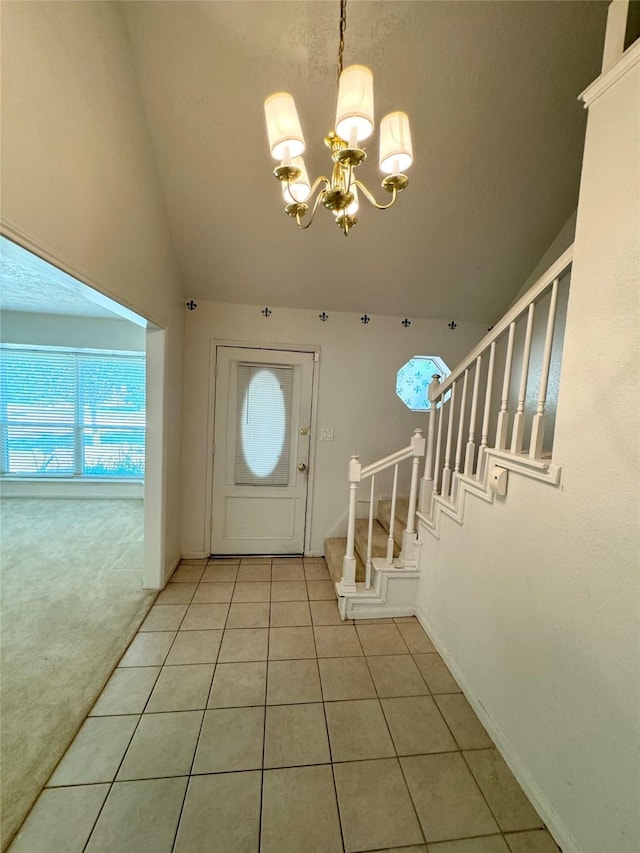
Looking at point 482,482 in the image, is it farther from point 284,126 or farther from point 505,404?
point 284,126

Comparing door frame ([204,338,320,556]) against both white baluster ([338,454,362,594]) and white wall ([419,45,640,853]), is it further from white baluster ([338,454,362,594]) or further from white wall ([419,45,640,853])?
white wall ([419,45,640,853])

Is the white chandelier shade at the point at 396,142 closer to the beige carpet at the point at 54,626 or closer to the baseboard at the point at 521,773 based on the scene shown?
the baseboard at the point at 521,773

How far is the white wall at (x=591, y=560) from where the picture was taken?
38.8 inches

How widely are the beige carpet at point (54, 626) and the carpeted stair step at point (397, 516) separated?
1945 mm

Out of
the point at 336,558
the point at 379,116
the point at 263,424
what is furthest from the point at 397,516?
the point at 379,116

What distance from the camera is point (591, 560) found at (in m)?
1.10

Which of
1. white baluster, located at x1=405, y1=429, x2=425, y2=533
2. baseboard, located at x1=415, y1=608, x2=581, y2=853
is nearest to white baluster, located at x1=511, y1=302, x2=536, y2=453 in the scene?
white baluster, located at x1=405, y1=429, x2=425, y2=533

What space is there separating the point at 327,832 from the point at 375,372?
283cm

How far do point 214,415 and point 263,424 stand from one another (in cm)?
45

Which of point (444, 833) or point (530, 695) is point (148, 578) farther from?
point (530, 695)

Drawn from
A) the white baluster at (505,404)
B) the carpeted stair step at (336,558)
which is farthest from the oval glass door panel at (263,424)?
the white baluster at (505,404)

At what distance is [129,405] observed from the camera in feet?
15.5

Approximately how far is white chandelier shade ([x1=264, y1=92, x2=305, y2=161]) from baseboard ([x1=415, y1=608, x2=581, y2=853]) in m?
2.45

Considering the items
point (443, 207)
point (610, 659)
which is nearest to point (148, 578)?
point (610, 659)
